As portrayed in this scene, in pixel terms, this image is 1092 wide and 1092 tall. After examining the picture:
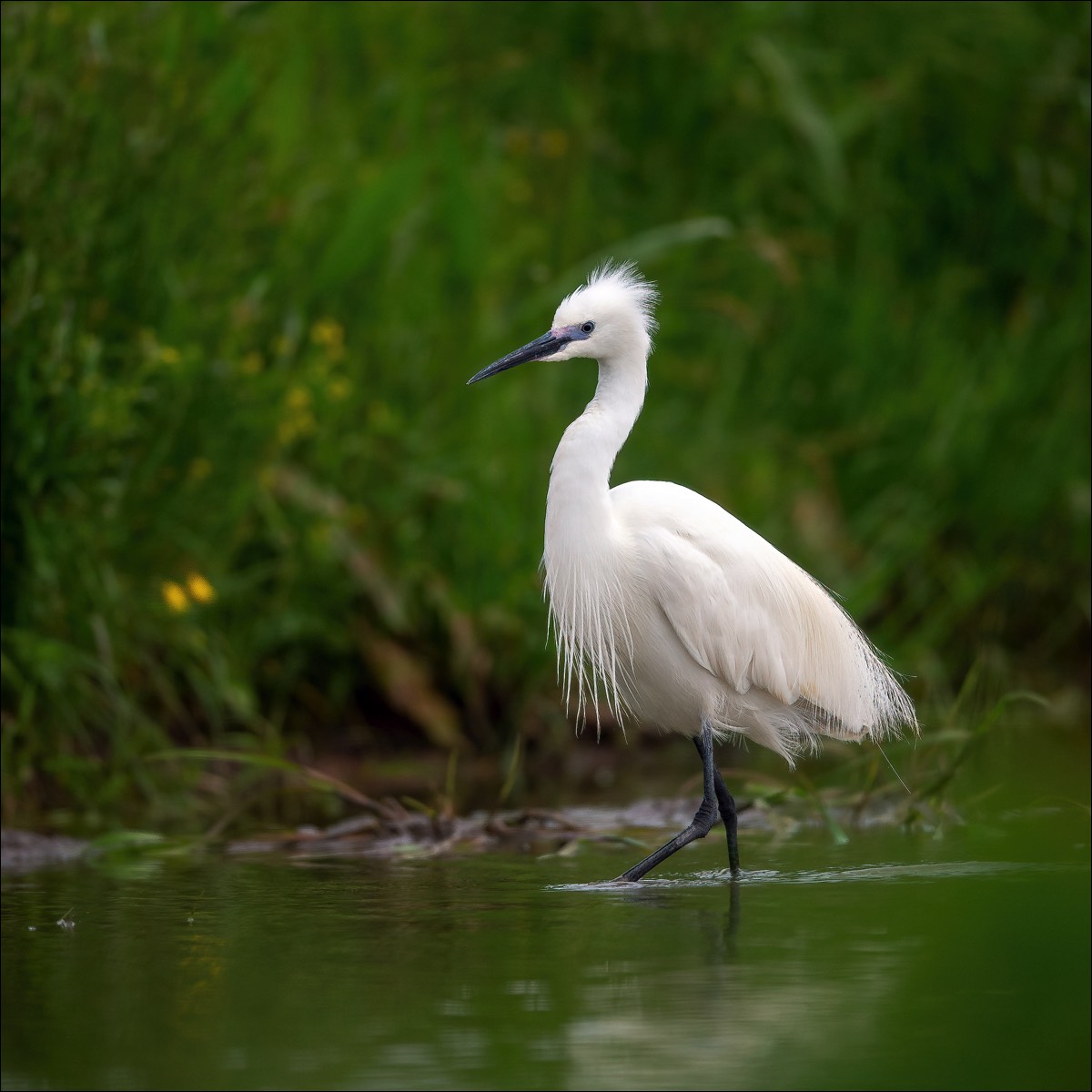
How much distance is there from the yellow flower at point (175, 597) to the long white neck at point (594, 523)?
114cm

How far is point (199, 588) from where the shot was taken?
5.20 metres

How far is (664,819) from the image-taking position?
5.32m

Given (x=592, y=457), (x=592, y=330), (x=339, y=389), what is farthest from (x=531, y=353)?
(x=339, y=389)

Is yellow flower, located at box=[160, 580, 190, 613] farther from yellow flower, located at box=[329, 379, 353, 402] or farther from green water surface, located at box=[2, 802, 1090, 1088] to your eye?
green water surface, located at box=[2, 802, 1090, 1088]

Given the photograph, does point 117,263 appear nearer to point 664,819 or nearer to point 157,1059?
point 664,819


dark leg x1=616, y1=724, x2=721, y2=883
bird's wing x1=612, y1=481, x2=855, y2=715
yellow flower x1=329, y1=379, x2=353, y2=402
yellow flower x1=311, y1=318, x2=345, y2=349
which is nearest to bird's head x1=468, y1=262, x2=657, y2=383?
bird's wing x1=612, y1=481, x2=855, y2=715

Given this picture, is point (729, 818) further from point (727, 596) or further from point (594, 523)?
point (594, 523)

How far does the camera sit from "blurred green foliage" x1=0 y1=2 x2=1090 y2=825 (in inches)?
206

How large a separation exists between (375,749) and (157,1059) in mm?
3545

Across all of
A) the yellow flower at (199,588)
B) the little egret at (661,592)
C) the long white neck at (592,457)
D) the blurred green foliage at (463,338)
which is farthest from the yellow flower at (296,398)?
the long white neck at (592,457)

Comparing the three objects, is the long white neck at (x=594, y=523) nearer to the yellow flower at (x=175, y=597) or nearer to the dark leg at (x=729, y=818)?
the dark leg at (x=729, y=818)

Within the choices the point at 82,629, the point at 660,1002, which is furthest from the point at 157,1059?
the point at 82,629

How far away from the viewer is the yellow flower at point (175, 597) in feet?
17.0

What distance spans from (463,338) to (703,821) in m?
2.57
